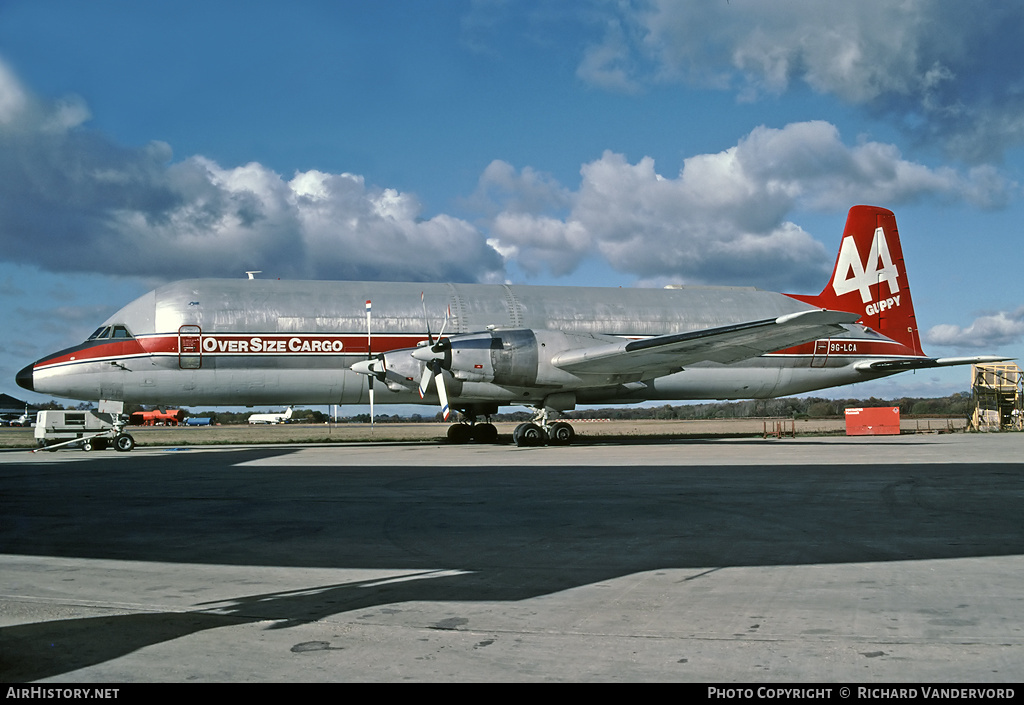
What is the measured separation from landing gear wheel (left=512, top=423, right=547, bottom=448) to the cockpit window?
1268 centimetres

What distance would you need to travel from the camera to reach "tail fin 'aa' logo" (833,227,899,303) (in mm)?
32938

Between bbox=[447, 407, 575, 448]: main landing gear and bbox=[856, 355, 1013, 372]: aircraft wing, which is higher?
bbox=[856, 355, 1013, 372]: aircraft wing

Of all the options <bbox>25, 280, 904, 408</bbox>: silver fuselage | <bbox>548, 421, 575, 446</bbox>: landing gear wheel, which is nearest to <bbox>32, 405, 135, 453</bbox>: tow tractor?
<bbox>25, 280, 904, 408</bbox>: silver fuselage

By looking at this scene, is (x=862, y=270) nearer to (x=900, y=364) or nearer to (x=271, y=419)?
(x=900, y=364)

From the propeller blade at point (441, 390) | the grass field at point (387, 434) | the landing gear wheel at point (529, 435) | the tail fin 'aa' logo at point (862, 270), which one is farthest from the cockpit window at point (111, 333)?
the tail fin 'aa' logo at point (862, 270)

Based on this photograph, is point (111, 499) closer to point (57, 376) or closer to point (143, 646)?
point (143, 646)

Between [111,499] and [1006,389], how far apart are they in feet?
149

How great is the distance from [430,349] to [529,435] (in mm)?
4211

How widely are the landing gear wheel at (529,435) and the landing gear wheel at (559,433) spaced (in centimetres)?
24

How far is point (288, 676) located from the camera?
4.15m

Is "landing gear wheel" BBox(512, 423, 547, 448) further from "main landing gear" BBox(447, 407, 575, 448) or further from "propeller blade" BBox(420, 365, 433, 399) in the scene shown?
"propeller blade" BBox(420, 365, 433, 399)

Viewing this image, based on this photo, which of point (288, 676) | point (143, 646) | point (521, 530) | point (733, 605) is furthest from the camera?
point (521, 530)

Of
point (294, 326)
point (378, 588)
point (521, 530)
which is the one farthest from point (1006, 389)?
point (378, 588)

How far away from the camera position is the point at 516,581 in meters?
6.47
